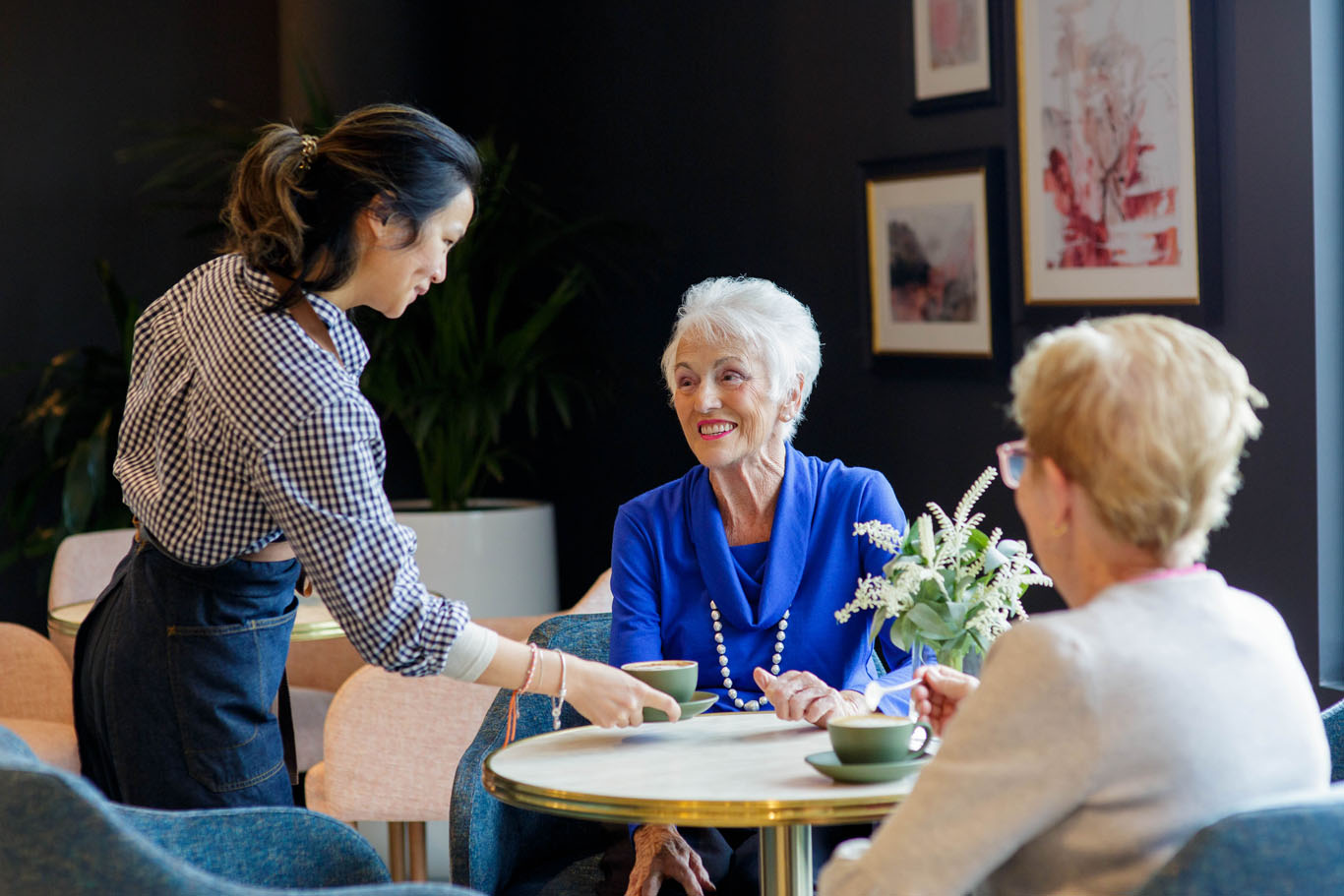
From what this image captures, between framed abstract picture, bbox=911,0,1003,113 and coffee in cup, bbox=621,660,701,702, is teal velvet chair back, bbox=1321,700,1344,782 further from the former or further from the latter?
framed abstract picture, bbox=911,0,1003,113

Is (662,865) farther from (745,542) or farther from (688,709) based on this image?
(745,542)

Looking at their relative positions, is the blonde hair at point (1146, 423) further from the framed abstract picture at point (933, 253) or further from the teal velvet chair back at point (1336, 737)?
the framed abstract picture at point (933, 253)

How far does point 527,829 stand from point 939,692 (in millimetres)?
849

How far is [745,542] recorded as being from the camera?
2.56 m

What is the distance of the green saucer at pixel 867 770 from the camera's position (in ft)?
5.70

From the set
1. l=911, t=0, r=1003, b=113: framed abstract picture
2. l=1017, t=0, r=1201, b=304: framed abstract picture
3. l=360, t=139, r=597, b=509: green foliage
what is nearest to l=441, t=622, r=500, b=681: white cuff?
l=1017, t=0, r=1201, b=304: framed abstract picture

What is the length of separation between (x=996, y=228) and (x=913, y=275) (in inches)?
12.3

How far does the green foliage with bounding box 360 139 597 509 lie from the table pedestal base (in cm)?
282

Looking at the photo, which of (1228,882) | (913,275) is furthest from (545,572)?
(1228,882)

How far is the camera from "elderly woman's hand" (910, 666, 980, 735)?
74.4 inches

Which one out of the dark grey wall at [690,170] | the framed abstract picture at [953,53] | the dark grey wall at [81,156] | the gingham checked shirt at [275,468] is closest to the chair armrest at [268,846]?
the gingham checked shirt at [275,468]

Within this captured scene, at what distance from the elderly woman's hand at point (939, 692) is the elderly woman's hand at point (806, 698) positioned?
0.21 meters

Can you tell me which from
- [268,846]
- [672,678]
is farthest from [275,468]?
[672,678]

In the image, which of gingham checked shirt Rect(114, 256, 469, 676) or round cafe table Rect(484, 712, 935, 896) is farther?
gingham checked shirt Rect(114, 256, 469, 676)
